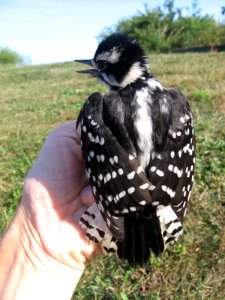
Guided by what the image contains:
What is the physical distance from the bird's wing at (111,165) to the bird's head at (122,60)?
0.84 feet

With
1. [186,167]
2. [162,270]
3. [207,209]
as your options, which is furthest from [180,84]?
[186,167]

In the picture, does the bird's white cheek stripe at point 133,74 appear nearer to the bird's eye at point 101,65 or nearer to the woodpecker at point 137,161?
the woodpecker at point 137,161

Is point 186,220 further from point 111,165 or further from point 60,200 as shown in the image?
point 111,165

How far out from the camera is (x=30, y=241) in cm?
253

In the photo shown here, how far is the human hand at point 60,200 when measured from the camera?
2.54 m

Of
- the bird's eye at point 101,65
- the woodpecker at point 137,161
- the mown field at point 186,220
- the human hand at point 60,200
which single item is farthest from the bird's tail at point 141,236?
the bird's eye at point 101,65

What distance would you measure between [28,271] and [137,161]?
0.95 metres

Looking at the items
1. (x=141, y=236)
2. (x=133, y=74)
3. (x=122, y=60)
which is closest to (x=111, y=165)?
(x=141, y=236)

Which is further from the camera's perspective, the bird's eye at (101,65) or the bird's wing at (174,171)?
the bird's eye at (101,65)

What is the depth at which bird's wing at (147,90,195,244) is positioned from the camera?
2102mm

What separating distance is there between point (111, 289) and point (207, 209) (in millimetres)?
1069

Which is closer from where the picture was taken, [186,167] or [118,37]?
[186,167]

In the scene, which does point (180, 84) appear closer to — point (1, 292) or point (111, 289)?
point (111, 289)

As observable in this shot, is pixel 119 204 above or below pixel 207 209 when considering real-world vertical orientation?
above
